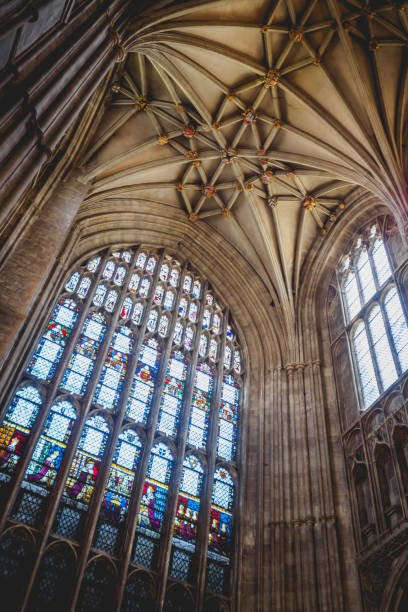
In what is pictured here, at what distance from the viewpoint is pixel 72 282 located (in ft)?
45.9

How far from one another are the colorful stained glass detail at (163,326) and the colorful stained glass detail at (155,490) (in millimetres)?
3105

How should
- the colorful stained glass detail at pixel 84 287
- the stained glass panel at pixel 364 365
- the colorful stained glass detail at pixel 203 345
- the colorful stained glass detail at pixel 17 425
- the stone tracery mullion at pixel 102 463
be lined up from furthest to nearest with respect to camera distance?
1. the colorful stained glass detail at pixel 203 345
2. the colorful stained glass detail at pixel 84 287
3. the stained glass panel at pixel 364 365
4. the colorful stained glass detail at pixel 17 425
5. the stone tracery mullion at pixel 102 463

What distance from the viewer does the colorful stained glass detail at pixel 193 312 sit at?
15461mm

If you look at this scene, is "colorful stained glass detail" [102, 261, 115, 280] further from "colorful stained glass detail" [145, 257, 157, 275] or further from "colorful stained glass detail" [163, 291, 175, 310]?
"colorful stained glass detail" [163, 291, 175, 310]

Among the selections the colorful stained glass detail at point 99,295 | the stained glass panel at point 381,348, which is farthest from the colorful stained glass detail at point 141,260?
the stained glass panel at point 381,348

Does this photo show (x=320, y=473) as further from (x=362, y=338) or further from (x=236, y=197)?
(x=236, y=197)

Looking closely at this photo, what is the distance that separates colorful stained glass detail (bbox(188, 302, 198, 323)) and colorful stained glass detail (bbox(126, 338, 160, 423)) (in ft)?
5.22

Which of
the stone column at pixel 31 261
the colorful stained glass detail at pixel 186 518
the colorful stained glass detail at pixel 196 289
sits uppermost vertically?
the colorful stained glass detail at pixel 196 289

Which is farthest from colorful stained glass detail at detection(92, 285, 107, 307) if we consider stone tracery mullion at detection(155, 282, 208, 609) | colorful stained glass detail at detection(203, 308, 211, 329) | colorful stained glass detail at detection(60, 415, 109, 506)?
colorful stained glass detail at detection(60, 415, 109, 506)

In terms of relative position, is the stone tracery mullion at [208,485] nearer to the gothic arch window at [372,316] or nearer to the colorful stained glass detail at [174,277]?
the colorful stained glass detail at [174,277]

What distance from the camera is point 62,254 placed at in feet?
41.1

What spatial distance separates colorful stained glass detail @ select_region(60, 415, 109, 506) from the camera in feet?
34.9

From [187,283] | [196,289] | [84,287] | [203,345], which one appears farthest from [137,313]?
[196,289]

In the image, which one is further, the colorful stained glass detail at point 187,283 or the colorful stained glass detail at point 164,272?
the colorful stained glass detail at point 187,283
